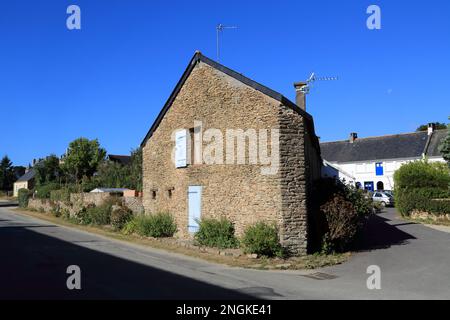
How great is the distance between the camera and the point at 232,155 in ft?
48.6

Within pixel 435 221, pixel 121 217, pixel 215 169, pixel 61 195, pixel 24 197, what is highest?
pixel 215 169

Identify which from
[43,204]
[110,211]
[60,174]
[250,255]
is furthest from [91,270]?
[60,174]

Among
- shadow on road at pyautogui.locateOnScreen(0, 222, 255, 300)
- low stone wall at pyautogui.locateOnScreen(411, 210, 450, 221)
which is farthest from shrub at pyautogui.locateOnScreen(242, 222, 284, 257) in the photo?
low stone wall at pyautogui.locateOnScreen(411, 210, 450, 221)

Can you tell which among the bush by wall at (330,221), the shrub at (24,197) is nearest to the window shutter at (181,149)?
the bush by wall at (330,221)

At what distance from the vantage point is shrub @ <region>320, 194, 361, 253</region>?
13.5 m

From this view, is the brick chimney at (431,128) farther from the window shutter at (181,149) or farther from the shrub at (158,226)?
the shrub at (158,226)

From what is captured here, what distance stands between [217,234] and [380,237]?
24.0ft

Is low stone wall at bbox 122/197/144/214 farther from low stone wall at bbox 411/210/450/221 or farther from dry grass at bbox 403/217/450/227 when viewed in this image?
low stone wall at bbox 411/210/450/221

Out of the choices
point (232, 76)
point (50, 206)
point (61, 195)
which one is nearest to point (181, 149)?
point (232, 76)

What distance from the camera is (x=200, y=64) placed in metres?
16.5

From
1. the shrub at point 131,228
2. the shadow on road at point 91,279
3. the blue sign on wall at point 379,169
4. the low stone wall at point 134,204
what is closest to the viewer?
the shadow on road at point 91,279

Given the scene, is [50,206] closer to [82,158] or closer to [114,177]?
[114,177]

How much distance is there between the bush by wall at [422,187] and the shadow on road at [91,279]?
63.5 ft

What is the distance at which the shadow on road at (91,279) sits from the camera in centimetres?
790
